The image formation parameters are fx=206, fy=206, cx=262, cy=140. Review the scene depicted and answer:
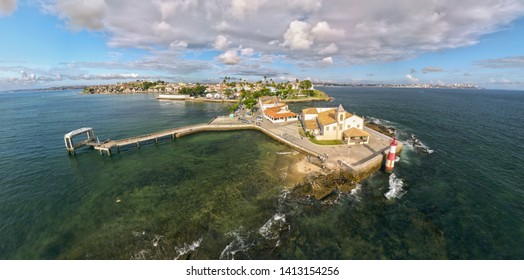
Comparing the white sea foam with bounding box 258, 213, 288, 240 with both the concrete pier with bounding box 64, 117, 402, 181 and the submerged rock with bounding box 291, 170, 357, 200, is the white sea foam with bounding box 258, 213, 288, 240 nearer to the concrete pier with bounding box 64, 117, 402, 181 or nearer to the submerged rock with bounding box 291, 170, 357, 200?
the submerged rock with bounding box 291, 170, 357, 200

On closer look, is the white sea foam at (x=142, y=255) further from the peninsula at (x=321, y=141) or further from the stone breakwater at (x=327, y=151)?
the stone breakwater at (x=327, y=151)

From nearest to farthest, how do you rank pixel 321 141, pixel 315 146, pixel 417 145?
pixel 315 146 < pixel 321 141 < pixel 417 145

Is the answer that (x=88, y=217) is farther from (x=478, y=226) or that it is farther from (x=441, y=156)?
(x=441, y=156)

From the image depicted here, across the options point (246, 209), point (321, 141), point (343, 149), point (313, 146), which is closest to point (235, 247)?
point (246, 209)

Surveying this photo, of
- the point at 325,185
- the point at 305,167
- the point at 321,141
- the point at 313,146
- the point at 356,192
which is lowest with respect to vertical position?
the point at 356,192

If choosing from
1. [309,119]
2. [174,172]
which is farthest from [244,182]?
[309,119]

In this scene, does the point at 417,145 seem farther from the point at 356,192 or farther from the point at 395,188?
the point at 356,192

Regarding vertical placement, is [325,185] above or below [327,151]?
below
